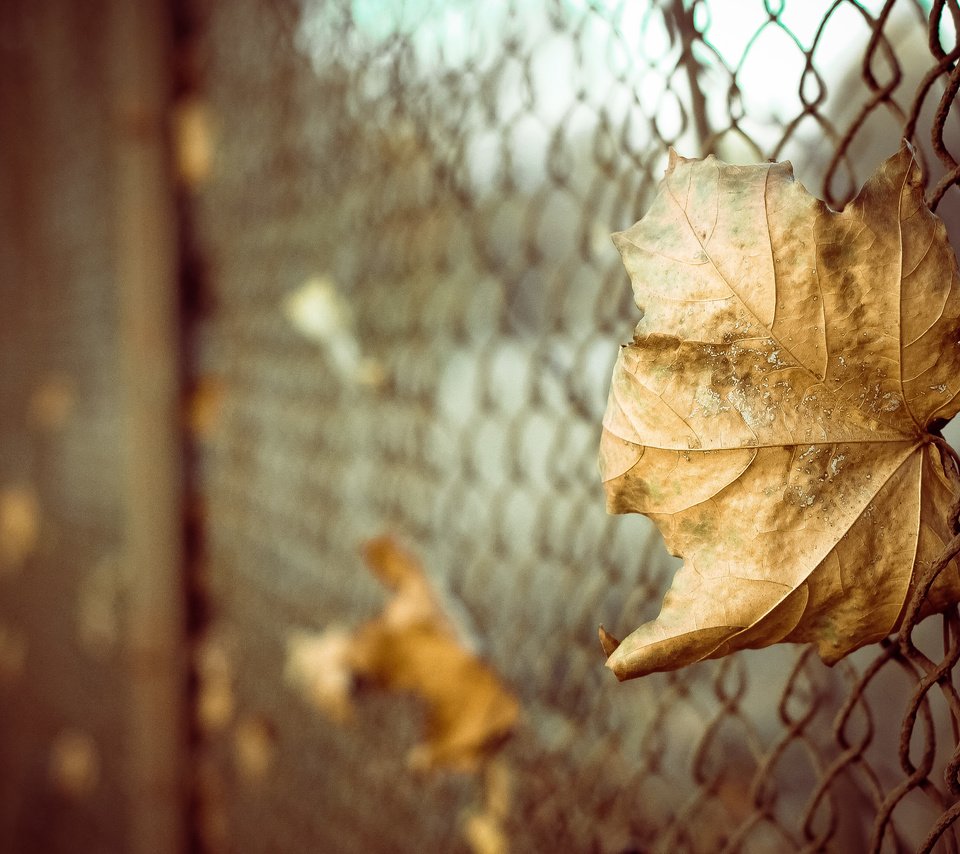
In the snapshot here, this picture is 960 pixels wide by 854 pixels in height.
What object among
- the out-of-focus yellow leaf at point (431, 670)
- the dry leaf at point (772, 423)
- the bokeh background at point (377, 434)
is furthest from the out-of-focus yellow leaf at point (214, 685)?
the dry leaf at point (772, 423)

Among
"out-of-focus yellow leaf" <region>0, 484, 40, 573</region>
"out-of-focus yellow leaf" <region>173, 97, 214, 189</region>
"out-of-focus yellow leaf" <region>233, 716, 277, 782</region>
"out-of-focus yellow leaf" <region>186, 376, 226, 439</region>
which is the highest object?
"out-of-focus yellow leaf" <region>173, 97, 214, 189</region>

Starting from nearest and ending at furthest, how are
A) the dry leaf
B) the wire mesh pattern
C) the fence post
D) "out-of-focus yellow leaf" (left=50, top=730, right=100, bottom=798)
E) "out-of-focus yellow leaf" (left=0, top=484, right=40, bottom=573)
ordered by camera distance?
the dry leaf
the wire mesh pattern
the fence post
"out-of-focus yellow leaf" (left=50, top=730, right=100, bottom=798)
"out-of-focus yellow leaf" (left=0, top=484, right=40, bottom=573)

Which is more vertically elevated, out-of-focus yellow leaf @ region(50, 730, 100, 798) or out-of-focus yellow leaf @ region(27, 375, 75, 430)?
out-of-focus yellow leaf @ region(27, 375, 75, 430)

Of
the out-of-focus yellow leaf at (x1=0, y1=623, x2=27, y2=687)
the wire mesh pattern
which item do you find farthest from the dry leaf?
the out-of-focus yellow leaf at (x1=0, y1=623, x2=27, y2=687)

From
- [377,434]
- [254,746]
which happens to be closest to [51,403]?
[254,746]

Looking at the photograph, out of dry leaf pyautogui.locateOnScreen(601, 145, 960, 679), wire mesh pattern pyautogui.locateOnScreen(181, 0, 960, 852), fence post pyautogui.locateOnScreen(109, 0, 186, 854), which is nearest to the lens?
dry leaf pyautogui.locateOnScreen(601, 145, 960, 679)

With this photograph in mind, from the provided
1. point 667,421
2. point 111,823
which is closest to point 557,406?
point 667,421

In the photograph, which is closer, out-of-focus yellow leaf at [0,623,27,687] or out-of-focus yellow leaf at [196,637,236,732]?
out-of-focus yellow leaf at [196,637,236,732]

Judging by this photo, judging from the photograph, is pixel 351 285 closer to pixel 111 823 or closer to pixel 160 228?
pixel 160 228

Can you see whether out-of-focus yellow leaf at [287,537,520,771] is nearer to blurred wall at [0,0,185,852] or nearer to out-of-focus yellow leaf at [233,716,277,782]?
out-of-focus yellow leaf at [233,716,277,782]
